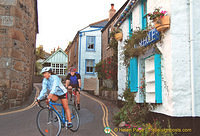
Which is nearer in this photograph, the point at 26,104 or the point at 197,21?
the point at 197,21

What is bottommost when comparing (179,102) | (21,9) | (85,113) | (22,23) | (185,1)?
(85,113)

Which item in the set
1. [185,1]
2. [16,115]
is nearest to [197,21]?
[185,1]

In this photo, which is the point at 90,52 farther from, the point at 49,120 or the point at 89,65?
the point at 49,120

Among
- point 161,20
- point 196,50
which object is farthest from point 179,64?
point 161,20

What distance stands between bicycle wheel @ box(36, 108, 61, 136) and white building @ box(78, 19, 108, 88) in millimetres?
19021

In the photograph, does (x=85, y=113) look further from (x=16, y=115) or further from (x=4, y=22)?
(x=4, y=22)

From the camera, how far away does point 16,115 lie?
8.41 metres

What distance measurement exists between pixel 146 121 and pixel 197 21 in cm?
370

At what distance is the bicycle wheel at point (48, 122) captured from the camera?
5.41 m

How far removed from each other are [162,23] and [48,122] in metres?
4.34

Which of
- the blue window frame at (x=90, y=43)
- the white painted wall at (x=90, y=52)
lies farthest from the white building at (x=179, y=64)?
the blue window frame at (x=90, y=43)

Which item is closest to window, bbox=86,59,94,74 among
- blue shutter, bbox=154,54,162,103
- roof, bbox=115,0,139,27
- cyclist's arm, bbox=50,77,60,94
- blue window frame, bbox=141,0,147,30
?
roof, bbox=115,0,139,27

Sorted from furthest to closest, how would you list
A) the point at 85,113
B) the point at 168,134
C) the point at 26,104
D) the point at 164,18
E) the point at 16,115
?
the point at 26,104 → the point at 85,113 → the point at 16,115 → the point at 164,18 → the point at 168,134

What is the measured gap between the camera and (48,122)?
5.50m
